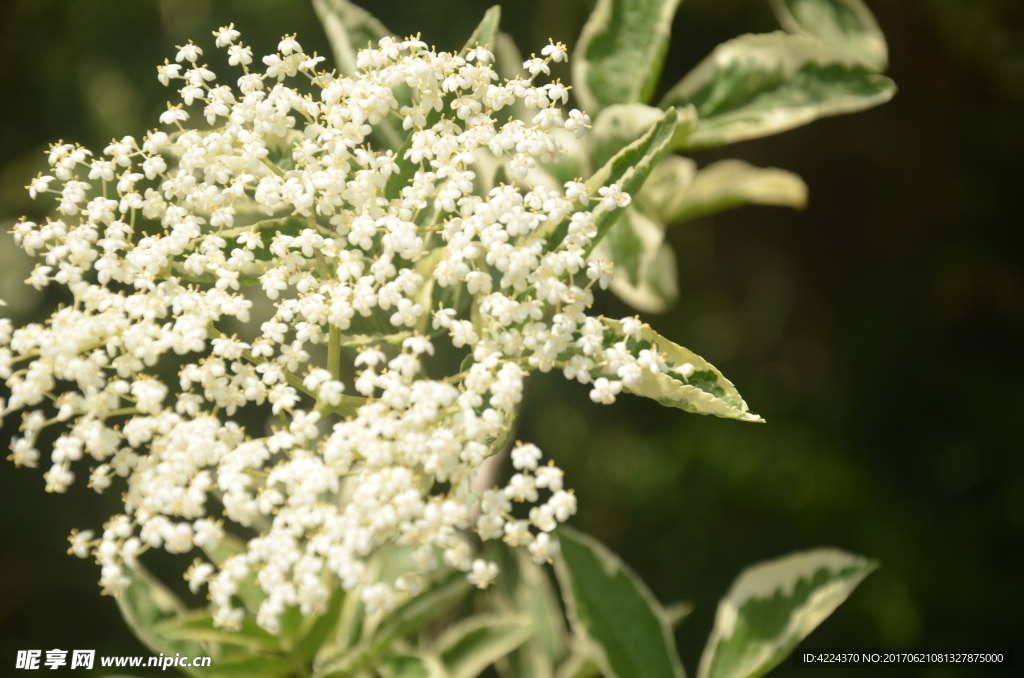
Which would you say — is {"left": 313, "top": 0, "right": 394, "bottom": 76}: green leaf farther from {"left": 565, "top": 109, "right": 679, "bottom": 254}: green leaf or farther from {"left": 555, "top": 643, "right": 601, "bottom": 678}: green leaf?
{"left": 555, "top": 643, "right": 601, "bottom": 678}: green leaf

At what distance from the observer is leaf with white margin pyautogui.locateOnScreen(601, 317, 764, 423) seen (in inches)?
31.2

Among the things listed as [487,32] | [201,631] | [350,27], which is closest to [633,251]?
[487,32]

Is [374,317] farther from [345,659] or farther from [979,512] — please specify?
[979,512]

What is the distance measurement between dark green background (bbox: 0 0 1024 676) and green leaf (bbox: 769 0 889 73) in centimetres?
61

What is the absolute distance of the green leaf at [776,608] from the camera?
117 cm

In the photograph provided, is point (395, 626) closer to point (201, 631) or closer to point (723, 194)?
point (201, 631)

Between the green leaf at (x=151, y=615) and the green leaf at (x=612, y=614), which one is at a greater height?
the green leaf at (x=151, y=615)

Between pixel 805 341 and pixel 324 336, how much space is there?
1.87m

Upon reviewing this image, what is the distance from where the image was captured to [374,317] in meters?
0.90

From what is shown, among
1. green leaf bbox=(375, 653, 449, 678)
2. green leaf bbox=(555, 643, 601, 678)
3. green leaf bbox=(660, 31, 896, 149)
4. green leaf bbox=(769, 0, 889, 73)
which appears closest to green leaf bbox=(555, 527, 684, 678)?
green leaf bbox=(555, 643, 601, 678)

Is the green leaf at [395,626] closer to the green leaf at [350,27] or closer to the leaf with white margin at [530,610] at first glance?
the leaf with white margin at [530,610]

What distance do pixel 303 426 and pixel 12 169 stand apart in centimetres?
145

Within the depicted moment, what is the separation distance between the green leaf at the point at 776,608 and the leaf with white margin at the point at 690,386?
0.55 m

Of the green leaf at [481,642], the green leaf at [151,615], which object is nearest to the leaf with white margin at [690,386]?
the green leaf at [481,642]
